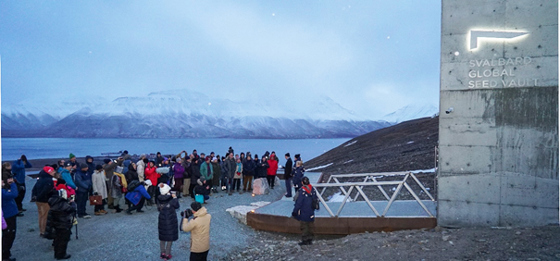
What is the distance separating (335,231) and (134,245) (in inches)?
179

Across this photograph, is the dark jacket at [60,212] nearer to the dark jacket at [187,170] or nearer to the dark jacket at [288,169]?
the dark jacket at [187,170]

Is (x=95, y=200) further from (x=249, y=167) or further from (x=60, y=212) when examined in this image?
(x=249, y=167)

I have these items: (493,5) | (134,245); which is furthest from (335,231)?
(493,5)

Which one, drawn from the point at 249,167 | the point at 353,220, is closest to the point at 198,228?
the point at 353,220

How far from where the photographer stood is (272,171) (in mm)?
15289

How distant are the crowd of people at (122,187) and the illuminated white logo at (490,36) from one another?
229 inches

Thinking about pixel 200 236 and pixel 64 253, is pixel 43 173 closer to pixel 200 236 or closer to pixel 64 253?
pixel 64 253

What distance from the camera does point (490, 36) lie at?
7.38 metres

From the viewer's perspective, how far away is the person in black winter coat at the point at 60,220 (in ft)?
21.6

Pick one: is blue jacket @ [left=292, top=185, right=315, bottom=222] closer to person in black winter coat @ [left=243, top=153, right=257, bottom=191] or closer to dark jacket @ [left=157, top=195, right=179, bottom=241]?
dark jacket @ [left=157, top=195, right=179, bottom=241]

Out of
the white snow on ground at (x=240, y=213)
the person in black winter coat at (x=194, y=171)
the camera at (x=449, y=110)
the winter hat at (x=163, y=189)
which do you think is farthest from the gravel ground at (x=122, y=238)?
the camera at (x=449, y=110)

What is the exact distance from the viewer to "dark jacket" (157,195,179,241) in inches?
267

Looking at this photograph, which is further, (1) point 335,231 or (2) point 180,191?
(2) point 180,191

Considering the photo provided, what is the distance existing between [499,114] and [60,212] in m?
8.75
